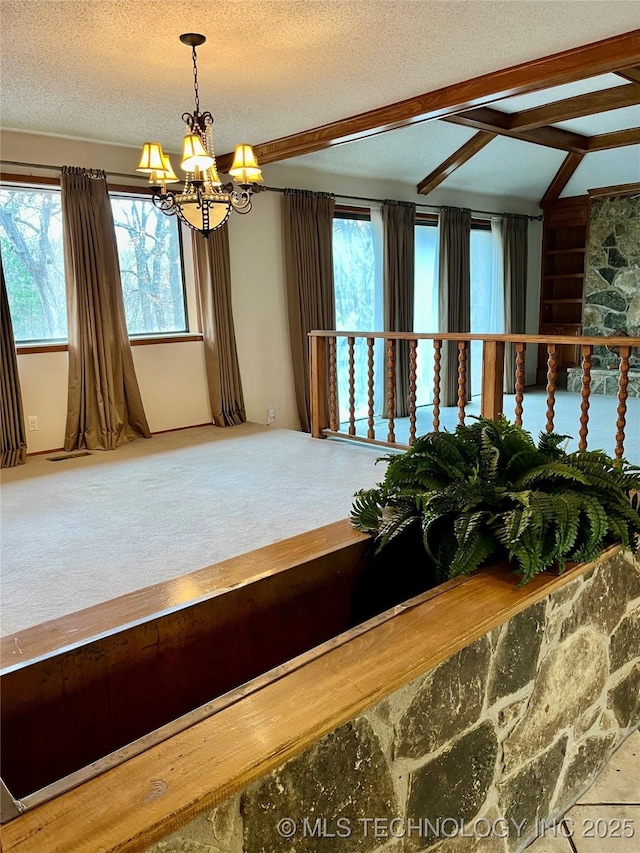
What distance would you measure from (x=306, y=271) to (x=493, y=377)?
276cm

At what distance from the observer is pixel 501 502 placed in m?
1.67

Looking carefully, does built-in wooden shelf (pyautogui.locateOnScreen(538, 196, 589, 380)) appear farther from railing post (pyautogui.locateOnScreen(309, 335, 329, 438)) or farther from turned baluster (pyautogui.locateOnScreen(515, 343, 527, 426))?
turned baluster (pyautogui.locateOnScreen(515, 343, 527, 426))

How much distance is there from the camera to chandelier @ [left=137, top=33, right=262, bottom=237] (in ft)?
10.3

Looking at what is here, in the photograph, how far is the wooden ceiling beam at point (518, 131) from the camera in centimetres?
546

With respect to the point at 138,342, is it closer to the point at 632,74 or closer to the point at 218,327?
the point at 218,327

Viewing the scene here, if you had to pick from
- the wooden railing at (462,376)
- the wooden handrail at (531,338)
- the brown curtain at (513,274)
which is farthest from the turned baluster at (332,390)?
the brown curtain at (513,274)

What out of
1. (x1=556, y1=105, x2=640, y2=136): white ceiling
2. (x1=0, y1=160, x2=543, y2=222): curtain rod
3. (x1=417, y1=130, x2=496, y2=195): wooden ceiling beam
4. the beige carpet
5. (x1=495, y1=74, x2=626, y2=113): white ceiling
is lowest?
the beige carpet

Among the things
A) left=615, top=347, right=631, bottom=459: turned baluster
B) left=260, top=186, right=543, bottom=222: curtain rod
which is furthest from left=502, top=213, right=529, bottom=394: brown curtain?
left=615, top=347, right=631, bottom=459: turned baluster

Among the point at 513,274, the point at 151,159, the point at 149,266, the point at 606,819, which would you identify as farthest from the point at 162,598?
the point at 513,274

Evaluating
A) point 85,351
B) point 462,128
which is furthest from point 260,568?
point 462,128

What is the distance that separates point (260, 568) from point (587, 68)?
3295 mm

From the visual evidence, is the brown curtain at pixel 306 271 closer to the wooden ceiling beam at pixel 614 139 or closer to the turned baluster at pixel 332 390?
the turned baluster at pixel 332 390

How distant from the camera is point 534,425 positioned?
615 cm

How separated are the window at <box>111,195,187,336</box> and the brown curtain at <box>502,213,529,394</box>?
4.62m
